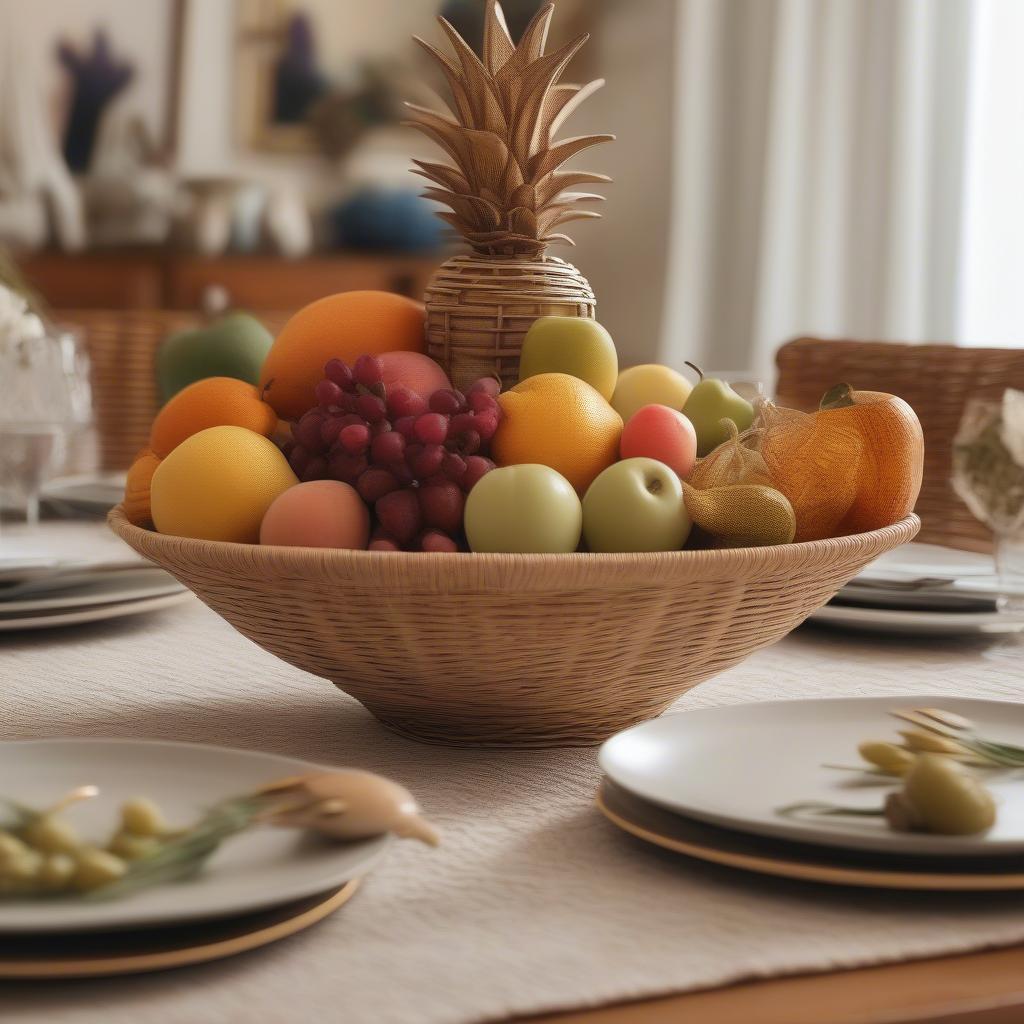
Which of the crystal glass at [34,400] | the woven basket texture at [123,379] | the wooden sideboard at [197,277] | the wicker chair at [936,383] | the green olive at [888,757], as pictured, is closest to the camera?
the green olive at [888,757]

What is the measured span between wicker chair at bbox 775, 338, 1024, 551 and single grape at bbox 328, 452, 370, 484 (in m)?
1.02

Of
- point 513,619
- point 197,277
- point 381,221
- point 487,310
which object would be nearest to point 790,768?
point 513,619

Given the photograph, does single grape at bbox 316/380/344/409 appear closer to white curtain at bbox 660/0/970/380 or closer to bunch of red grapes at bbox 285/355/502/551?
bunch of red grapes at bbox 285/355/502/551

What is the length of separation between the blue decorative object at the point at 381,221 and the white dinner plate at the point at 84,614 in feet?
10.7

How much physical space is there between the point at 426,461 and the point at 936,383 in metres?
1.06

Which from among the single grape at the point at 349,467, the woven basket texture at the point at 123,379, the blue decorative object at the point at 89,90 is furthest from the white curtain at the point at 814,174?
the single grape at the point at 349,467

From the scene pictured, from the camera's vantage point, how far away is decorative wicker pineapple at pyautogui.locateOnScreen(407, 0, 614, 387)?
0.85 meters

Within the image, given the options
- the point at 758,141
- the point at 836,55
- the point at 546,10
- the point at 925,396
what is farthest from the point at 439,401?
the point at 758,141

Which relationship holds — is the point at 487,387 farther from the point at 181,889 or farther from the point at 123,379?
the point at 123,379

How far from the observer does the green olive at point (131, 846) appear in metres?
0.49

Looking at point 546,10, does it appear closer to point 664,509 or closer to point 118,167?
point 664,509

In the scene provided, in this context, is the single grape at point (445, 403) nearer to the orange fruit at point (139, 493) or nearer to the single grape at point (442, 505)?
the single grape at point (442, 505)

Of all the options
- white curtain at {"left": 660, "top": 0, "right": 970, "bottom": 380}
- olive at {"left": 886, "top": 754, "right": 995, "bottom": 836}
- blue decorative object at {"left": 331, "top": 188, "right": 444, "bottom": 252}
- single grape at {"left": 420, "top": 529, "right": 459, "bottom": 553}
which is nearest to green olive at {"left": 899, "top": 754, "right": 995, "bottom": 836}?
olive at {"left": 886, "top": 754, "right": 995, "bottom": 836}

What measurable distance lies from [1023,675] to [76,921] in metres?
0.67
